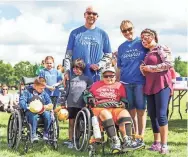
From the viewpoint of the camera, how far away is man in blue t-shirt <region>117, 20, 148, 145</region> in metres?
5.20

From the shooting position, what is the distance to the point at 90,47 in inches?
212

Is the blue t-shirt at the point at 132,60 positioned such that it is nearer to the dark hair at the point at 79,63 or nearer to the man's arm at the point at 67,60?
the dark hair at the point at 79,63

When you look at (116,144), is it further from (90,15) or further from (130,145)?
(90,15)

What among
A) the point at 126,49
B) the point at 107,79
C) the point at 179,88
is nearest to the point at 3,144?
the point at 107,79

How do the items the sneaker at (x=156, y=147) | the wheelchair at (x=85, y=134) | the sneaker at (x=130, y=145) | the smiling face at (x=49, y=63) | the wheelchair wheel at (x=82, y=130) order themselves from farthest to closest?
the smiling face at (x=49, y=63)
the sneaker at (x=156, y=147)
the wheelchair wheel at (x=82, y=130)
the wheelchair at (x=85, y=134)
the sneaker at (x=130, y=145)

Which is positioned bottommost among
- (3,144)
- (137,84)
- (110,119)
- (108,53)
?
(3,144)

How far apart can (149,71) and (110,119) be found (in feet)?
2.58

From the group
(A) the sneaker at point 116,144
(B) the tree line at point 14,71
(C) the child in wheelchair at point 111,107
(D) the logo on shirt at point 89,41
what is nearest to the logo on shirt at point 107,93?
(C) the child in wheelchair at point 111,107

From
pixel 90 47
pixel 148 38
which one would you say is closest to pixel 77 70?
pixel 90 47

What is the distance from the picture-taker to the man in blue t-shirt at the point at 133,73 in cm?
520

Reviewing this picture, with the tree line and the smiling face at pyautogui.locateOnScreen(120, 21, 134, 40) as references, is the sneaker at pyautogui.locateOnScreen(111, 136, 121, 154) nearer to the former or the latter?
the smiling face at pyautogui.locateOnScreen(120, 21, 134, 40)

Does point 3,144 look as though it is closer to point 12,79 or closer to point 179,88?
point 179,88

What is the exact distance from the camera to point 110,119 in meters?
4.69

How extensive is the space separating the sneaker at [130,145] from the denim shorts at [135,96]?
69 centimetres
